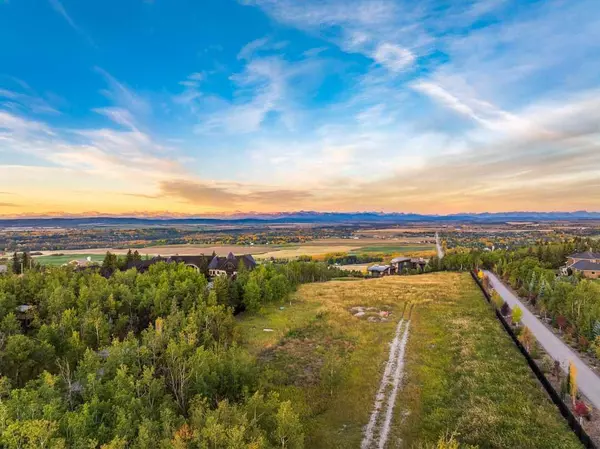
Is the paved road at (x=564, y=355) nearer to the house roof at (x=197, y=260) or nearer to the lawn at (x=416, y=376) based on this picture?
the lawn at (x=416, y=376)

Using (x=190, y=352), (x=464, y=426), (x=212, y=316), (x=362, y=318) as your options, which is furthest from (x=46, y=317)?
(x=464, y=426)

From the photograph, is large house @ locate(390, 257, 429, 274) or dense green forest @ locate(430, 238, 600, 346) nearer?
dense green forest @ locate(430, 238, 600, 346)

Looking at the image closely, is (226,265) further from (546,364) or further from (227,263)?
(546,364)

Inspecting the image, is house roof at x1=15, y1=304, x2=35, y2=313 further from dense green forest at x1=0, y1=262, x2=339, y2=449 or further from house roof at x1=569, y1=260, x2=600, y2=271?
house roof at x1=569, y1=260, x2=600, y2=271

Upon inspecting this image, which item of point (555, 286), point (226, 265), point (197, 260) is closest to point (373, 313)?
point (555, 286)

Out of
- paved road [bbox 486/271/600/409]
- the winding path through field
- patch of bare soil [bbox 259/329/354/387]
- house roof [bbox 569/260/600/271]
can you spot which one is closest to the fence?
paved road [bbox 486/271/600/409]


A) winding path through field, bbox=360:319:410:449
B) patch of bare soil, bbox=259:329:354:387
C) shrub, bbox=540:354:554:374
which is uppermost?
shrub, bbox=540:354:554:374

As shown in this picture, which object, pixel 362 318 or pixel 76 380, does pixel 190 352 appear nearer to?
pixel 76 380

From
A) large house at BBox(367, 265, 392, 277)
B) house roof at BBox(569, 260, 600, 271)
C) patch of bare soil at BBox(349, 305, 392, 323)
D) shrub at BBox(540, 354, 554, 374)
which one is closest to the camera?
shrub at BBox(540, 354, 554, 374)

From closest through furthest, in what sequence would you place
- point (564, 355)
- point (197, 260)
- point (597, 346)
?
1. point (597, 346)
2. point (564, 355)
3. point (197, 260)
